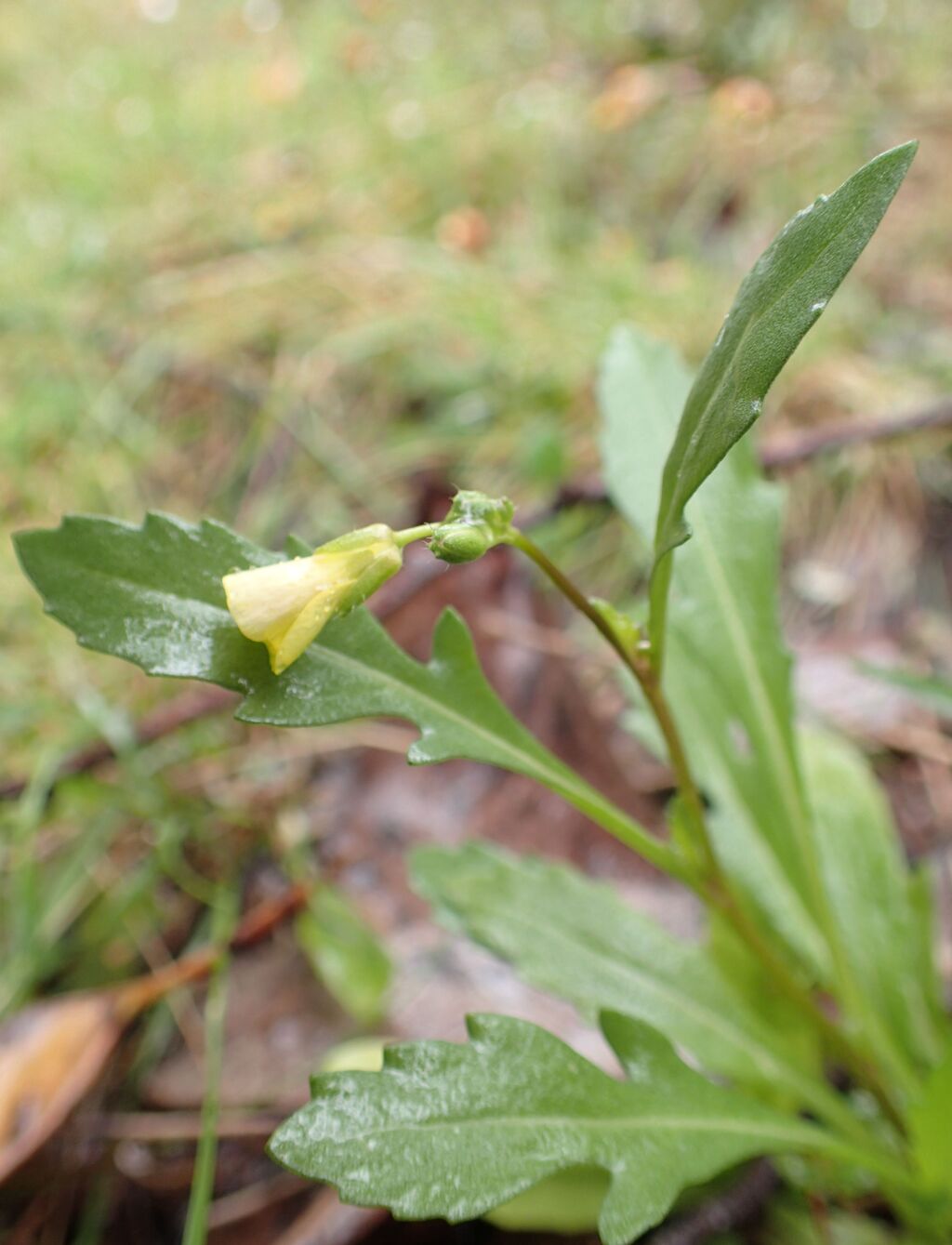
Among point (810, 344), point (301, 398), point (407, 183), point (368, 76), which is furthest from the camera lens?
point (368, 76)

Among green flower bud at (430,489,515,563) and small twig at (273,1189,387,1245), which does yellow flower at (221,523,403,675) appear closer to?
green flower bud at (430,489,515,563)

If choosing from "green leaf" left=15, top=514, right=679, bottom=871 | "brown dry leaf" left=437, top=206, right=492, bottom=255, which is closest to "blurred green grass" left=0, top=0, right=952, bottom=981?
"brown dry leaf" left=437, top=206, right=492, bottom=255

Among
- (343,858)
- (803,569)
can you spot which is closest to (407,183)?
(803,569)

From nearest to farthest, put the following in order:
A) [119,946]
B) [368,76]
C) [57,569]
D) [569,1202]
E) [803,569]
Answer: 1. [57,569]
2. [569,1202]
3. [119,946]
4. [803,569]
5. [368,76]

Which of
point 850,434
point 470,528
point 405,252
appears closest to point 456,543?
point 470,528

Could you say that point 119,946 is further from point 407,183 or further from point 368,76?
point 368,76

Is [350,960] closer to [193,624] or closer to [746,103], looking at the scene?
[193,624]
